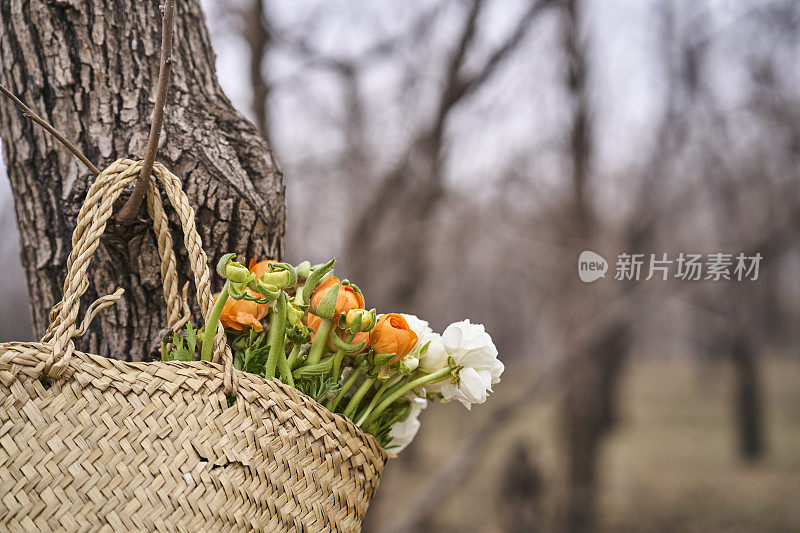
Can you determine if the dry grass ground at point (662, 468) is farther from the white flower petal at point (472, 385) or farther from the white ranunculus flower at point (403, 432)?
the white flower petal at point (472, 385)

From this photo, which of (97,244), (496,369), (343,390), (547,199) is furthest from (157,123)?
(547,199)

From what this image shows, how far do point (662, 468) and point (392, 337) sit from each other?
5.89 metres

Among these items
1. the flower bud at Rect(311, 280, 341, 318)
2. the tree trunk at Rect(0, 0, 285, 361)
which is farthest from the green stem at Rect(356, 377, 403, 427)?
the tree trunk at Rect(0, 0, 285, 361)

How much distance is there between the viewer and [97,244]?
0.57 metres

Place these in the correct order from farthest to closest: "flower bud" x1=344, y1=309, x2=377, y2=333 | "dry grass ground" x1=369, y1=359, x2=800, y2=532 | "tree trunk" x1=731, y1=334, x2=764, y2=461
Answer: "tree trunk" x1=731, y1=334, x2=764, y2=461 < "dry grass ground" x1=369, y1=359, x2=800, y2=532 < "flower bud" x1=344, y1=309, x2=377, y2=333

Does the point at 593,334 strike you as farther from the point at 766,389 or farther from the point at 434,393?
the point at 766,389

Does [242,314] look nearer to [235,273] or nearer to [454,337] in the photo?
[235,273]

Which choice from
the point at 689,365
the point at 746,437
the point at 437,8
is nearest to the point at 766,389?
the point at 746,437

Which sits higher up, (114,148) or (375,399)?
(114,148)

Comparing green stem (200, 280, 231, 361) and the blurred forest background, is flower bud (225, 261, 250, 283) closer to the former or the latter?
green stem (200, 280, 231, 361)

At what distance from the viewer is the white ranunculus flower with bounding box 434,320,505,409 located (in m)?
0.65

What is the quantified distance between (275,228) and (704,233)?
3.54 meters

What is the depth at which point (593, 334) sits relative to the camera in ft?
10.0

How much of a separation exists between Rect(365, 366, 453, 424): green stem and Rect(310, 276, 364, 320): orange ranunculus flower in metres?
0.10
